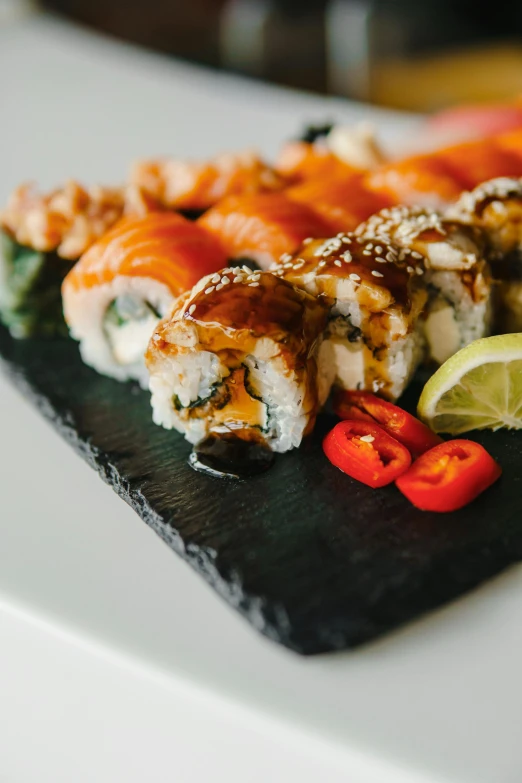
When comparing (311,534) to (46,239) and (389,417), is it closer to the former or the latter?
(389,417)

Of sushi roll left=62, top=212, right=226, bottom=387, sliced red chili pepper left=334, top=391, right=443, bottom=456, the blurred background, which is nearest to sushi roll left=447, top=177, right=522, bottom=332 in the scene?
sliced red chili pepper left=334, top=391, right=443, bottom=456

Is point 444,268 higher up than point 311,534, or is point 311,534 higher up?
point 444,268

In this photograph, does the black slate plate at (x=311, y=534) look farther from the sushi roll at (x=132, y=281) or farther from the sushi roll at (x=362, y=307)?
the sushi roll at (x=132, y=281)

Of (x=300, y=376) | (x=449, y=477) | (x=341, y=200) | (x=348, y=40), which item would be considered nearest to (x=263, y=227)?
(x=341, y=200)

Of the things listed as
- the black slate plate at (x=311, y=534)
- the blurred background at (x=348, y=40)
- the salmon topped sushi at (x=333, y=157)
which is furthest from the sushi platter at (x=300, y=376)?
the blurred background at (x=348, y=40)

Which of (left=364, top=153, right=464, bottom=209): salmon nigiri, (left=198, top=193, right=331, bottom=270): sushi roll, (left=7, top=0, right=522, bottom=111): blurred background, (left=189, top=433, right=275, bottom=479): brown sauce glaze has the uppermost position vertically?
(left=198, top=193, right=331, bottom=270): sushi roll

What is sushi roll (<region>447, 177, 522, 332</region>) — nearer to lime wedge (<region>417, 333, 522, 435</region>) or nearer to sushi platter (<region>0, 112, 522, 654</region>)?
sushi platter (<region>0, 112, 522, 654</region>)
